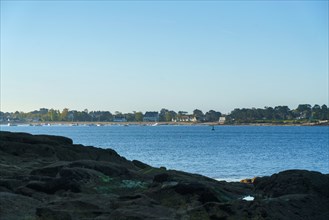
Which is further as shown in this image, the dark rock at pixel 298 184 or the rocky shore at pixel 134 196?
the dark rock at pixel 298 184

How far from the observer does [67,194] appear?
53.7 feet

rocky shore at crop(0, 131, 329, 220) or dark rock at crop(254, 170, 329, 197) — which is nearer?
rocky shore at crop(0, 131, 329, 220)

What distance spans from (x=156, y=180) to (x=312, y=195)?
509 centimetres

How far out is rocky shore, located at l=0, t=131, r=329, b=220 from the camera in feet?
46.9

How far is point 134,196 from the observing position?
52.5ft

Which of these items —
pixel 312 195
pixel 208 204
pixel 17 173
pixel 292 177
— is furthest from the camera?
pixel 17 173

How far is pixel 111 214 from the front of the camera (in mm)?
13820

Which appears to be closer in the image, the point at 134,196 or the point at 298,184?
the point at 134,196

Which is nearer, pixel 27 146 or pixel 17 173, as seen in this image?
pixel 17 173

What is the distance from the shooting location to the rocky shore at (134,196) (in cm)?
1429

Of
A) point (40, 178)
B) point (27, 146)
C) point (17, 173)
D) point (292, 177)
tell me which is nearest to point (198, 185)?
point (292, 177)

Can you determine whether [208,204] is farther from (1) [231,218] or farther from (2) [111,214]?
(2) [111,214]

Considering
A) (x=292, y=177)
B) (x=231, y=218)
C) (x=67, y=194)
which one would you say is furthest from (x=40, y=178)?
(x=292, y=177)

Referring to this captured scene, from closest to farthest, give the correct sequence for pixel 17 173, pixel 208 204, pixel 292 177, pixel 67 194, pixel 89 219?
pixel 89 219 → pixel 208 204 → pixel 67 194 → pixel 292 177 → pixel 17 173
